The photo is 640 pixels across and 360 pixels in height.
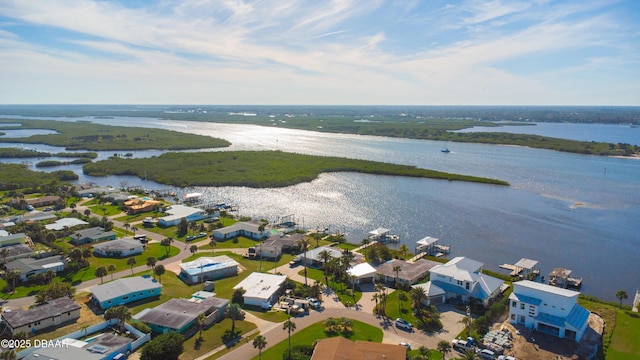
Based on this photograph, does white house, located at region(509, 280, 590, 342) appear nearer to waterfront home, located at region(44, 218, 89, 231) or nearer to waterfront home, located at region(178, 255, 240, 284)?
waterfront home, located at region(178, 255, 240, 284)

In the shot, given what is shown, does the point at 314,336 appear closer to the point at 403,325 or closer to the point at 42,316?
the point at 403,325

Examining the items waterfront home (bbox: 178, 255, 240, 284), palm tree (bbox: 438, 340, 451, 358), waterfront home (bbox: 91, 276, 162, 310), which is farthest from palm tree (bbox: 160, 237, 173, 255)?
palm tree (bbox: 438, 340, 451, 358)

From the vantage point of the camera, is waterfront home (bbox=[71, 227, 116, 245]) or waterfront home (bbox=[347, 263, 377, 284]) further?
waterfront home (bbox=[71, 227, 116, 245])

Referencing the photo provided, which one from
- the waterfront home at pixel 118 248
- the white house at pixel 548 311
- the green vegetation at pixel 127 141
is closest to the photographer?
the white house at pixel 548 311

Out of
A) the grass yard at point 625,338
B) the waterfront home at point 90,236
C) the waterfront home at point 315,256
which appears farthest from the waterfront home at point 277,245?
the grass yard at point 625,338

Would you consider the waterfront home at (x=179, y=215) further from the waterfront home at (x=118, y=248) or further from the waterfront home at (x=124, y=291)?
the waterfront home at (x=124, y=291)

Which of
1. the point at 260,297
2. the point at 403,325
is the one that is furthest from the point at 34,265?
the point at 403,325

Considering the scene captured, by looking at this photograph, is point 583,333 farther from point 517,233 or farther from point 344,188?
point 344,188
